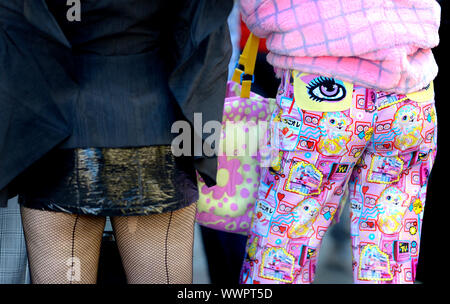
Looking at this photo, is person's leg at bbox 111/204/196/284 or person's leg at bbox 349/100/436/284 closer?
person's leg at bbox 111/204/196/284

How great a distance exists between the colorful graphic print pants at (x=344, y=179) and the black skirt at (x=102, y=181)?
0.57m

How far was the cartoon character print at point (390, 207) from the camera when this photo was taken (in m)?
1.82

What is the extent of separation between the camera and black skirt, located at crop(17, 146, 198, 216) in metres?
1.26

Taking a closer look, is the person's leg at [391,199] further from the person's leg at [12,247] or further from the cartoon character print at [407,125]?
the person's leg at [12,247]

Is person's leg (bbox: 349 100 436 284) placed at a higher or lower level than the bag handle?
lower

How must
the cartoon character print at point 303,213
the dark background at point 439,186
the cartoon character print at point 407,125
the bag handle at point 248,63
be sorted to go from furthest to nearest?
the dark background at point 439,186
the bag handle at point 248,63
the cartoon character print at point 303,213
the cartoon character print at point 407,125

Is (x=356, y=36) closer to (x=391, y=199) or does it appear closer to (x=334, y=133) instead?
(x=334, y=133)

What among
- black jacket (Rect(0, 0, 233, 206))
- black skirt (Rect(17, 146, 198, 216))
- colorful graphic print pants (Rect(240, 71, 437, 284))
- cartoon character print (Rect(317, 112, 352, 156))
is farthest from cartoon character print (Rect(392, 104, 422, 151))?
black skirt (Rect(17, 146, 198, 216))

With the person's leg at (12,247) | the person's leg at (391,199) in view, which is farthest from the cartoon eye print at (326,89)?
the person's leg at (12,247)

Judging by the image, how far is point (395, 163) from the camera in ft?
5.87

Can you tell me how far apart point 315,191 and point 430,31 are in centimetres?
64

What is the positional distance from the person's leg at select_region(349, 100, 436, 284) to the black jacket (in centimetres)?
71

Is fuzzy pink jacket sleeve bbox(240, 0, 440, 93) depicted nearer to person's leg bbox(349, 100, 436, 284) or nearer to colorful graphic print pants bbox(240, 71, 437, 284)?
colorful graphic print pants bbox(240, 71, 437, 284)
